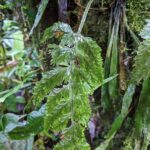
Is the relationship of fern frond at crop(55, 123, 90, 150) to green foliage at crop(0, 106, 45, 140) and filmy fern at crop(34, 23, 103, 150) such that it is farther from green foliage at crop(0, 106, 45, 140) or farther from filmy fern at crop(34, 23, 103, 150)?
green foliage at crop(0, 106, 45, 140)

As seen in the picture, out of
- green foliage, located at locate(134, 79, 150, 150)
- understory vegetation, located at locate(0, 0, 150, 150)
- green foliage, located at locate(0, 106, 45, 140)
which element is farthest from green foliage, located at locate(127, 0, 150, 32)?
green foliage, located at locate(0, 106, 45, 140)

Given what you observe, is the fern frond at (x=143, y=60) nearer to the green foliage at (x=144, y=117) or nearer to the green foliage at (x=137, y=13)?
the green foliage at (x=144, y=117)

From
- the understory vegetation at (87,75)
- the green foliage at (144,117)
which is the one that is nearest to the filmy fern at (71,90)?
the understory vegetation at (87,75)

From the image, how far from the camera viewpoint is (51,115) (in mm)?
529

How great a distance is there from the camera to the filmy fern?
519mm

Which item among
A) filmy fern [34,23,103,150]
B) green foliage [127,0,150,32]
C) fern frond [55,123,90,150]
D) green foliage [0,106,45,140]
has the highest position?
green foliage [127,0,150,32]

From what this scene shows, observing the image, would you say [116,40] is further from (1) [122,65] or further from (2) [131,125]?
(2) [131,125]

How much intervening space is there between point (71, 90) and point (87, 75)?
4 cm

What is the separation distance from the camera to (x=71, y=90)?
1.73ft

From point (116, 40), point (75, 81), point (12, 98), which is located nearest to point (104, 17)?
point (116, 40)

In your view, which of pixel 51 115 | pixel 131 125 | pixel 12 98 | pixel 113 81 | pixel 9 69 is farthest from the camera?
pixel 9 69

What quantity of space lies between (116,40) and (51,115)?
0.31 metres

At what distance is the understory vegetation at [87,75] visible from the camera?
1.73 ft

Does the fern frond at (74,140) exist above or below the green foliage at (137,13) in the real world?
below
